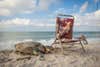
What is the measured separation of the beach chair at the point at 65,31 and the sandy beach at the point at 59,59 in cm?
12

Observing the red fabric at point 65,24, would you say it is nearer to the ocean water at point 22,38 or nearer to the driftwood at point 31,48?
the ocean water at point 22,38

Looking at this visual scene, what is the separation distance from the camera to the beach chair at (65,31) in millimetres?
2168

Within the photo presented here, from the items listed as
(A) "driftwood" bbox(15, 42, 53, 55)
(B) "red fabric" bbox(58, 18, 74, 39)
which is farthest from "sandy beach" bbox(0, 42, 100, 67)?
(B) "red fabric" bbox(58, 18, 74, 39)

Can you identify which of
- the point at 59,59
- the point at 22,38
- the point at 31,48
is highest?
the point at 22,38

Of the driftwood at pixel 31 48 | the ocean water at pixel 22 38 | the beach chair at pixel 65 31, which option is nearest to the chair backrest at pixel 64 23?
the beach chair at pixel 65 31

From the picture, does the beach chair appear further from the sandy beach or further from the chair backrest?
the sandy beach

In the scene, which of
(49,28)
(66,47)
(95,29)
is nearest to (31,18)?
(49,28)

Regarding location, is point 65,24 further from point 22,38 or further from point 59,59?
point 22,38

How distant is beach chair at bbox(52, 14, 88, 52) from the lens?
7.11 ft

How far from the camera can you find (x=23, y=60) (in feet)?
6.51

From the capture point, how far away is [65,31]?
224 centimetres

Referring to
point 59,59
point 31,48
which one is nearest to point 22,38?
point 31,48

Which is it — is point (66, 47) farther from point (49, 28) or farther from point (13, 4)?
point (13, 4)

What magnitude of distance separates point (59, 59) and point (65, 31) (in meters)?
0.36
